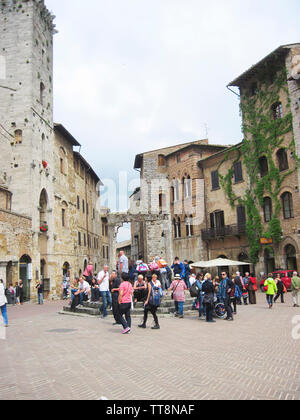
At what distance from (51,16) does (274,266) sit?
2741cm

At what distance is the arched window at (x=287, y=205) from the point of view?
2815 cm

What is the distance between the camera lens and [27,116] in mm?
27031

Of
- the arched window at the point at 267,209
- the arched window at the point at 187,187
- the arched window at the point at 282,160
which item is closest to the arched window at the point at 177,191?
the arched window at the point at 187,187

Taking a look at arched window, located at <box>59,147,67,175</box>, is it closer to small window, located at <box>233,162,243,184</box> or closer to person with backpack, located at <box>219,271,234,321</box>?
small window, located at <box>233,162,243,184</box>

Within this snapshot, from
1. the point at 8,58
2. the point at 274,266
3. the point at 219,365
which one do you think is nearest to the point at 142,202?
the point at 274,266

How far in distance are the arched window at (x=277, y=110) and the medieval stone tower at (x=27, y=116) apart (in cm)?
1784

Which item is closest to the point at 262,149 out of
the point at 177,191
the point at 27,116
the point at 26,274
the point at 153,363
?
the point at 177,191

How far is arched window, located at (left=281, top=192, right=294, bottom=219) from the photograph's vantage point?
28147 mm

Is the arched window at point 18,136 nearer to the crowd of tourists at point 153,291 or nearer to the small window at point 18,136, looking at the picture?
the small window at point 18,136

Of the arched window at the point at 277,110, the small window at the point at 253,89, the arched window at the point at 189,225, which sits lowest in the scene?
the arched window at the point at 189,225

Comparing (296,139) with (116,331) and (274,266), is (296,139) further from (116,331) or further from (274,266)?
(116,331)

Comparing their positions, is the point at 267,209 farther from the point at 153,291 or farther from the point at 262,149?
the point at 153,291

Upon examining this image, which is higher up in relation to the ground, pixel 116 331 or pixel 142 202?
pixel 142 202

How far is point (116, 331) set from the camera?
35.5ft
